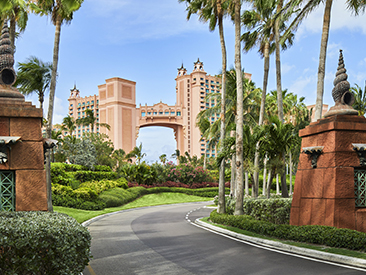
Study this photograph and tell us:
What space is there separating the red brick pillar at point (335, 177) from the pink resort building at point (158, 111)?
2651 inches

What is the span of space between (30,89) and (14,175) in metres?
13.5

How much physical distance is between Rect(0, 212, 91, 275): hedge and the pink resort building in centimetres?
7382

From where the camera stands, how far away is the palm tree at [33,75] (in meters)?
21.0

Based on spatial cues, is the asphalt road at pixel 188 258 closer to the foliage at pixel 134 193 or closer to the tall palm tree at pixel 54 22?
the tall palm tree at pixel 54 22

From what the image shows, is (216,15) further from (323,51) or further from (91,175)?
(91,175)

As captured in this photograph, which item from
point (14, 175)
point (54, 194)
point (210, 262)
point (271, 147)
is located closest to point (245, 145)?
point (271, 147)

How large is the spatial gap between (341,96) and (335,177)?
3.21 m

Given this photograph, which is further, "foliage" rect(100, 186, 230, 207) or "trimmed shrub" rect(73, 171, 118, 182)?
"trimmed shrub" rect(73, 171, 118, 182)

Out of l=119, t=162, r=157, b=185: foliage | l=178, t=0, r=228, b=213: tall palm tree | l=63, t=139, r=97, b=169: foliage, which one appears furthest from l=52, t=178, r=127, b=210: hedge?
l=119, t=162, r=157, b=185: foliage

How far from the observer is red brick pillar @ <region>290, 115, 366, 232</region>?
11.3 metres

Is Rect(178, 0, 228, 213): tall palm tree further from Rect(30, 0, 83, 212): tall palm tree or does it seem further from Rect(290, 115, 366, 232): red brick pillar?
Rect(290, 115, 366, 232): red brick pillar

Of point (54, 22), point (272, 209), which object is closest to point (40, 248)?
point (272, 209)

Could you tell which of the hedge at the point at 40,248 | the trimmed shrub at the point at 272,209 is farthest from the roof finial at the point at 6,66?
the trimmed shrub at the point at 272,209

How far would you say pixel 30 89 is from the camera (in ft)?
71.6
